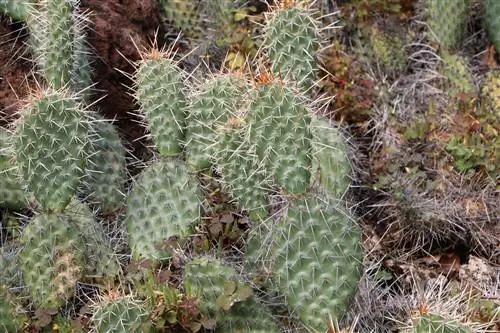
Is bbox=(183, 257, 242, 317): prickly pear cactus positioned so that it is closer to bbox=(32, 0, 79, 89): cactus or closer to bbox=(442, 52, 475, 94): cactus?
bbox=(32, 0, 79, 89): cactus

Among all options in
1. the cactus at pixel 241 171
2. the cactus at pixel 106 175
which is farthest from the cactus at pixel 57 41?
the cactus at pixel 241 171

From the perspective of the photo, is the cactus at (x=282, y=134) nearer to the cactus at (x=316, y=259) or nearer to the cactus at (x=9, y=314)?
the cactus at (x=316, y=259)

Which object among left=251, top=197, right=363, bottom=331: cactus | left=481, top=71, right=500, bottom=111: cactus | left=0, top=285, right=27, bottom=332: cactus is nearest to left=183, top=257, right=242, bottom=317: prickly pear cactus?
left=251, top=197, right=363, bottom=331: cactus

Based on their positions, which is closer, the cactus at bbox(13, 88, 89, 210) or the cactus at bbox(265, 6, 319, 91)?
the cactus at bbox(13, 88, 89, 210)

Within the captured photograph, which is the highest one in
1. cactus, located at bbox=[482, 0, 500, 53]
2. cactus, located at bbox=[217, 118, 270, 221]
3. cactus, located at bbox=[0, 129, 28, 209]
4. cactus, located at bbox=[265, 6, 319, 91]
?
cactus, located at bbox=[265, 6, 319, 91]

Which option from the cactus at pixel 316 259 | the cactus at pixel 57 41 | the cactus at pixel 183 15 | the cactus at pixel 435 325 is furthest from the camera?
the cactus at pixel 183 15

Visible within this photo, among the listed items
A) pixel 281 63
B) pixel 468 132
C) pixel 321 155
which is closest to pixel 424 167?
pixel 468 132

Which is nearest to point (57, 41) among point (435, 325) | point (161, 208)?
point (161, 208)
